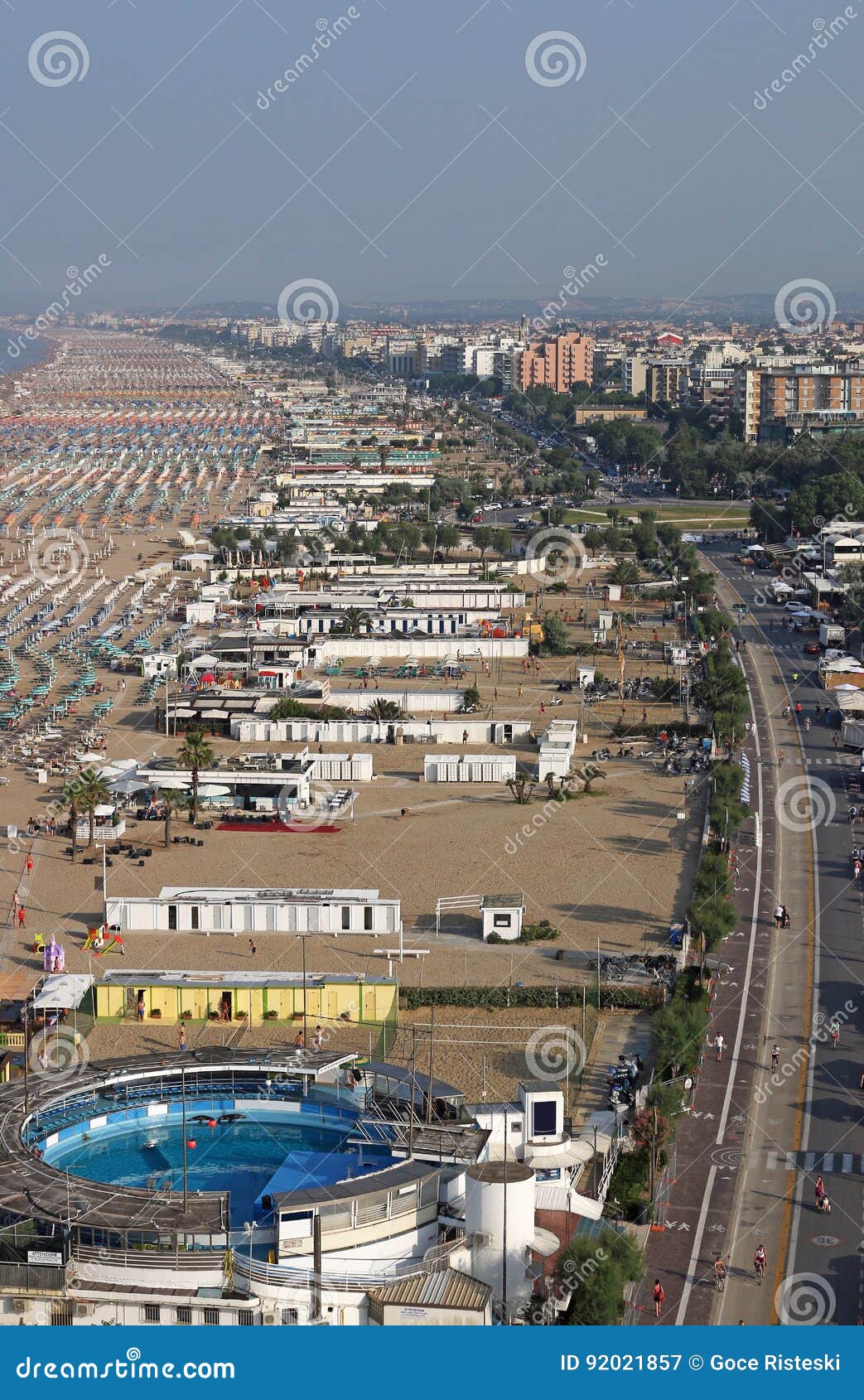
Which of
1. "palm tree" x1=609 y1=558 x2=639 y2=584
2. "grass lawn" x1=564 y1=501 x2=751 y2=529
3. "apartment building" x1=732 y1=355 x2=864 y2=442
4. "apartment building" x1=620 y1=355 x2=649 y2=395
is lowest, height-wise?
"palm tree" x1=609 y1=558 x2=639 y2=584

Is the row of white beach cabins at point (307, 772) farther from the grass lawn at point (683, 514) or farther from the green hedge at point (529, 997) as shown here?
the grass lawn at point (683, 514)

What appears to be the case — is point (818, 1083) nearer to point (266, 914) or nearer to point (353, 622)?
point (266, 914)

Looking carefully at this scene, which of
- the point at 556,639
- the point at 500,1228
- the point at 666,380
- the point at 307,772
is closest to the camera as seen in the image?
the point at 500,1228

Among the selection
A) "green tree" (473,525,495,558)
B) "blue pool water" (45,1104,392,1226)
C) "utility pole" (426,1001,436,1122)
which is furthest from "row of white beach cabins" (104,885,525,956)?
"green tree" (473,525,495,558)

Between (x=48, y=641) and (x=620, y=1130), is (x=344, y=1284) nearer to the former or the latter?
(x=620, y=1130)

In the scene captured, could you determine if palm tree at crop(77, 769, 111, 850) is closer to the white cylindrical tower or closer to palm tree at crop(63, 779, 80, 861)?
palm tree at crop(63, 779, 80, 861)

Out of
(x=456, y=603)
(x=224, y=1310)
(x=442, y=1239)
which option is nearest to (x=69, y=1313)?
(x=224, y=1310)

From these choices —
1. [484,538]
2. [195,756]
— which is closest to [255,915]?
[195,756]
